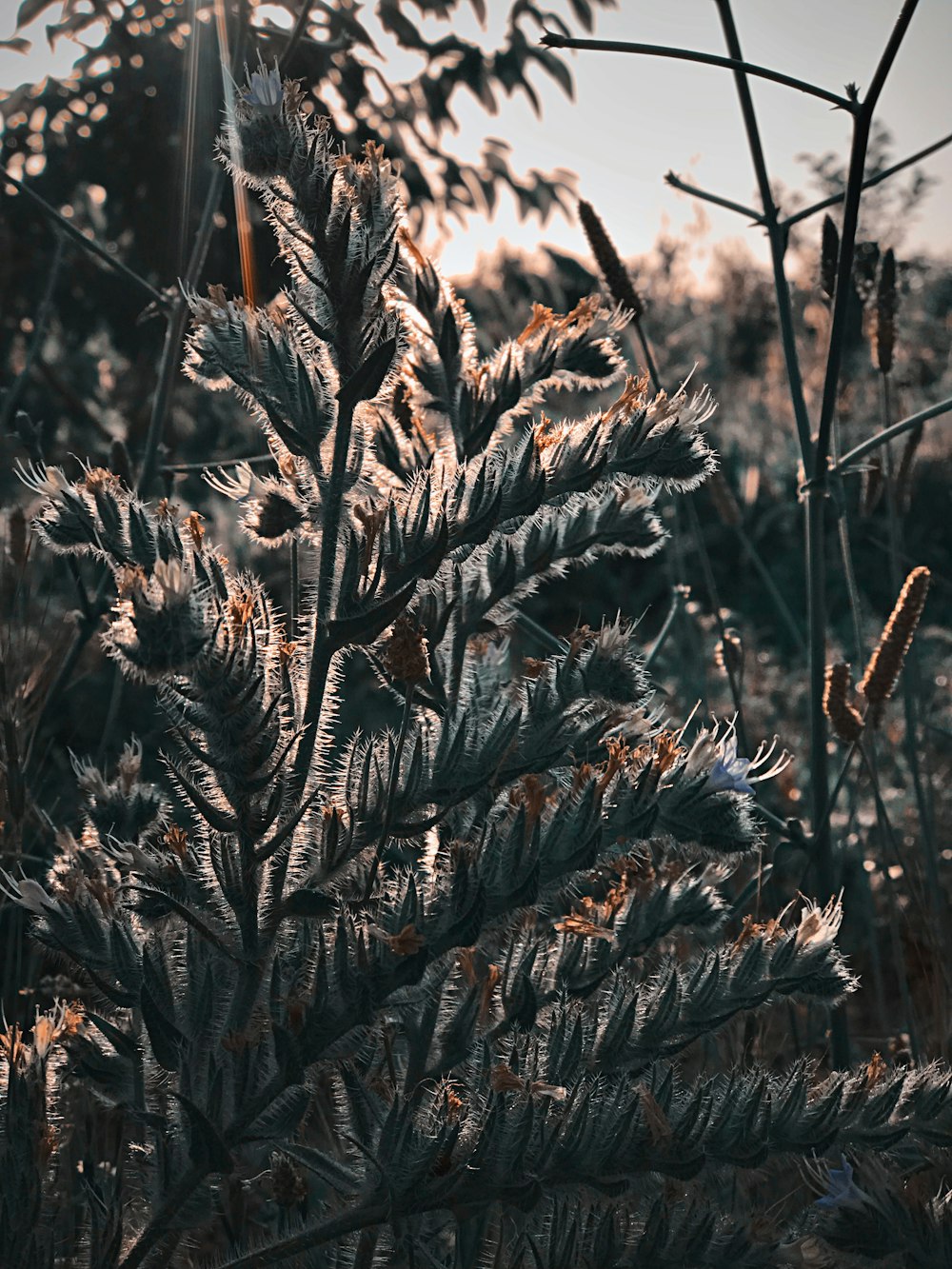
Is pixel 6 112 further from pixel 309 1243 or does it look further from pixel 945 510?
pixel 945 510

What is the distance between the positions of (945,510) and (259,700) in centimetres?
750

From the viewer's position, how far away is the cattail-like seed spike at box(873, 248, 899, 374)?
241cm

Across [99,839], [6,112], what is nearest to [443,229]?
[6,112]

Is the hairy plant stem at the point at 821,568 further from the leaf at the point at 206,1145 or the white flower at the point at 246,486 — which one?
the leaf at the point at 206,1145

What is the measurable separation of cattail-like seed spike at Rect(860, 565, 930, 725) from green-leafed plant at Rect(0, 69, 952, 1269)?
0.57 m

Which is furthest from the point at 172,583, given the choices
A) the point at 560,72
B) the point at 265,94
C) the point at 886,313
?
the point at 560,72

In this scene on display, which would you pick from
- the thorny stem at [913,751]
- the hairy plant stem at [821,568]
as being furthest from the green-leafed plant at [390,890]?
the thorny stem at [913,751]

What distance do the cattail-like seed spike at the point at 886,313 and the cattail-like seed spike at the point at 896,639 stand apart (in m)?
0.61

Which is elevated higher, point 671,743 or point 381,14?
point 381,14

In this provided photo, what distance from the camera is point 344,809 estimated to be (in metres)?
1.39

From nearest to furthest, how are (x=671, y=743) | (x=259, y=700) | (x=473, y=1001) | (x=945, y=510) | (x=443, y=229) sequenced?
(x=259, y=700)
(x=473, y=1001)
(x=671, y=743)
(x=443, y=229)
(x=945, y=510)

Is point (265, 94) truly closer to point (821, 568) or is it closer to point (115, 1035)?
point (115, 1035)

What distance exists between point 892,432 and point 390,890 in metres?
1.07

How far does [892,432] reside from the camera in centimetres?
189
